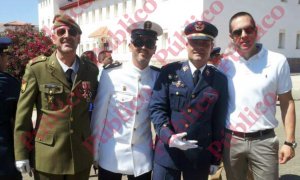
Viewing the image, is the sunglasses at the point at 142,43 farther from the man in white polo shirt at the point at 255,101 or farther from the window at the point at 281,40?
the window at the point at 281,40

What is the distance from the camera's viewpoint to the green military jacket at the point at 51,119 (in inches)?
106

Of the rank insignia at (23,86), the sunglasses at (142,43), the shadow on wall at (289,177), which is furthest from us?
the shadow on wall at (289,177)

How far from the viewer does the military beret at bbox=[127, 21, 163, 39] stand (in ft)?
9.78

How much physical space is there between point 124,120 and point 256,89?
1.23 m

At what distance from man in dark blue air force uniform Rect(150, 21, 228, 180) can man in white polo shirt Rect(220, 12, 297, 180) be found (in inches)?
8.7

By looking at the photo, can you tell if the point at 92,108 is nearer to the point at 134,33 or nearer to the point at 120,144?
the point at 120,144

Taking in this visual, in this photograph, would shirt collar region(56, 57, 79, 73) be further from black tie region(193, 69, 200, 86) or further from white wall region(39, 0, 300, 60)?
white wall region(39, 0, 300, 60)

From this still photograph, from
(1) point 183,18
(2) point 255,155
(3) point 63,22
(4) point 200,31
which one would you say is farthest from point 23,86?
(1) point 183,18

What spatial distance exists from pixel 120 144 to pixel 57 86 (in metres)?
0.80

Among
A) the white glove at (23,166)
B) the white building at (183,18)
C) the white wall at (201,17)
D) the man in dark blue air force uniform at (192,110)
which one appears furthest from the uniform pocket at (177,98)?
the white wall at (201,17)

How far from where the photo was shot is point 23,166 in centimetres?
271

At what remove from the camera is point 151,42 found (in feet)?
9.74

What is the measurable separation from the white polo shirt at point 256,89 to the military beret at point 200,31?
1.57 feet

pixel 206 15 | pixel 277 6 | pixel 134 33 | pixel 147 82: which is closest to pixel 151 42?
pixel 134 33
